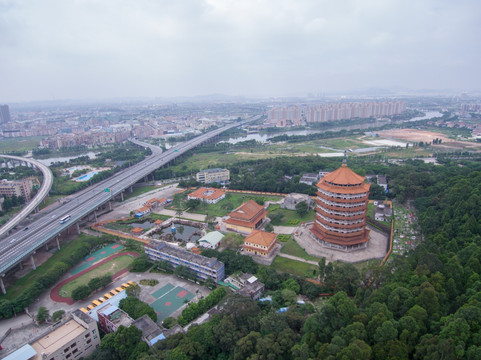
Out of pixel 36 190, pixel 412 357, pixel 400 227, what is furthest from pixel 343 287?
pixel 36 190

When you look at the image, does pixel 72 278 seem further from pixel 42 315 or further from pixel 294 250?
pixel 294 250

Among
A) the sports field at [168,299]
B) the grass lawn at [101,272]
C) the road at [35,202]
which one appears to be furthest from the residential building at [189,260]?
the road at [35,202]

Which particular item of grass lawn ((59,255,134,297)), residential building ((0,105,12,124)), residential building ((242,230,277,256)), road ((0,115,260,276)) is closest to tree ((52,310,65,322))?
grass lawn ((59,255,134,297))

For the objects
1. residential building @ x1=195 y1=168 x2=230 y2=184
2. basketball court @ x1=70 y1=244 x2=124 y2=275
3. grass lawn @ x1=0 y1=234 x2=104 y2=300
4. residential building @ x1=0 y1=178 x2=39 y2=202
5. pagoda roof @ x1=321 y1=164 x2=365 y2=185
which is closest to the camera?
grass lawn @ x1=0 y1=234 x2=104 y2=300

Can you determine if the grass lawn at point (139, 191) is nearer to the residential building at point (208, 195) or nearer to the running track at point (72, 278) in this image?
the residential building at point (208, 195)

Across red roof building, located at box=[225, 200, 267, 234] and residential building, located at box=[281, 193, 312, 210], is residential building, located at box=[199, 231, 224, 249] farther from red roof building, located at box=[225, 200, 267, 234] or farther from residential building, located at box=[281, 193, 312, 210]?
residential building, located at box=[281, 193, 312, 210]

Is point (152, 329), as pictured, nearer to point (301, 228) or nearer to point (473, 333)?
point (473, 333)

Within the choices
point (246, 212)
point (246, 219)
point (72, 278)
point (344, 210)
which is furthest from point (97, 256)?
point (344, 210)
